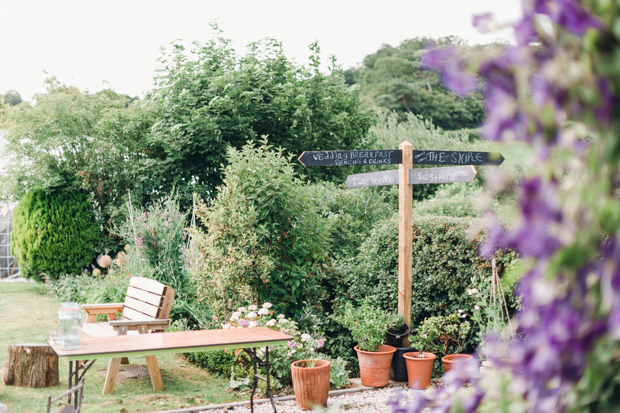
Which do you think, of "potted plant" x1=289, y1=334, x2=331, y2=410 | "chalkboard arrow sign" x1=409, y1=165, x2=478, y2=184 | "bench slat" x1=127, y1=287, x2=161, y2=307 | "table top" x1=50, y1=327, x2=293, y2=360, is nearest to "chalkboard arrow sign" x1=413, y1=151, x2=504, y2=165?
"chalkboard arrow sign" x1=409, y1=165, x2=478, y2=184

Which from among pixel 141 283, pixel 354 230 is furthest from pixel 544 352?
→ pixel 354 230

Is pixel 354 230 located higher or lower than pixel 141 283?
higher

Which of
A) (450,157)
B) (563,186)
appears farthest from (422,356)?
(563,186)

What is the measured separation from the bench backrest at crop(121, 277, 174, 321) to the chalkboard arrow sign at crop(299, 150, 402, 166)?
2112 mm

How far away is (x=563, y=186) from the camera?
75cm

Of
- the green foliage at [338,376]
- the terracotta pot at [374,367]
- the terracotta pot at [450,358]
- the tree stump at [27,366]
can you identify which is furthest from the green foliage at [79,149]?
the terracotta pot at [450,358]

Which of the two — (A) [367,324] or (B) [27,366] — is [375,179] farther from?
(B) [27,366]

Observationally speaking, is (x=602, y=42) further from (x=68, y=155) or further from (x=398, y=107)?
(x=398, y=107)

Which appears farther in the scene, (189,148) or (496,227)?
(189,148)

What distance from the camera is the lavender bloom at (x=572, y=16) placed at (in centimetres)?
70

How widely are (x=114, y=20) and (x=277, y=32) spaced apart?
6024mm

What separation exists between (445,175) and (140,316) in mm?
3739

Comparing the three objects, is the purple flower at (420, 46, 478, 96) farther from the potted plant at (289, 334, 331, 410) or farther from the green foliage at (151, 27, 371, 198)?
the green foliage at (151, 27, 371, 198)

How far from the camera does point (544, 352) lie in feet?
2.49
